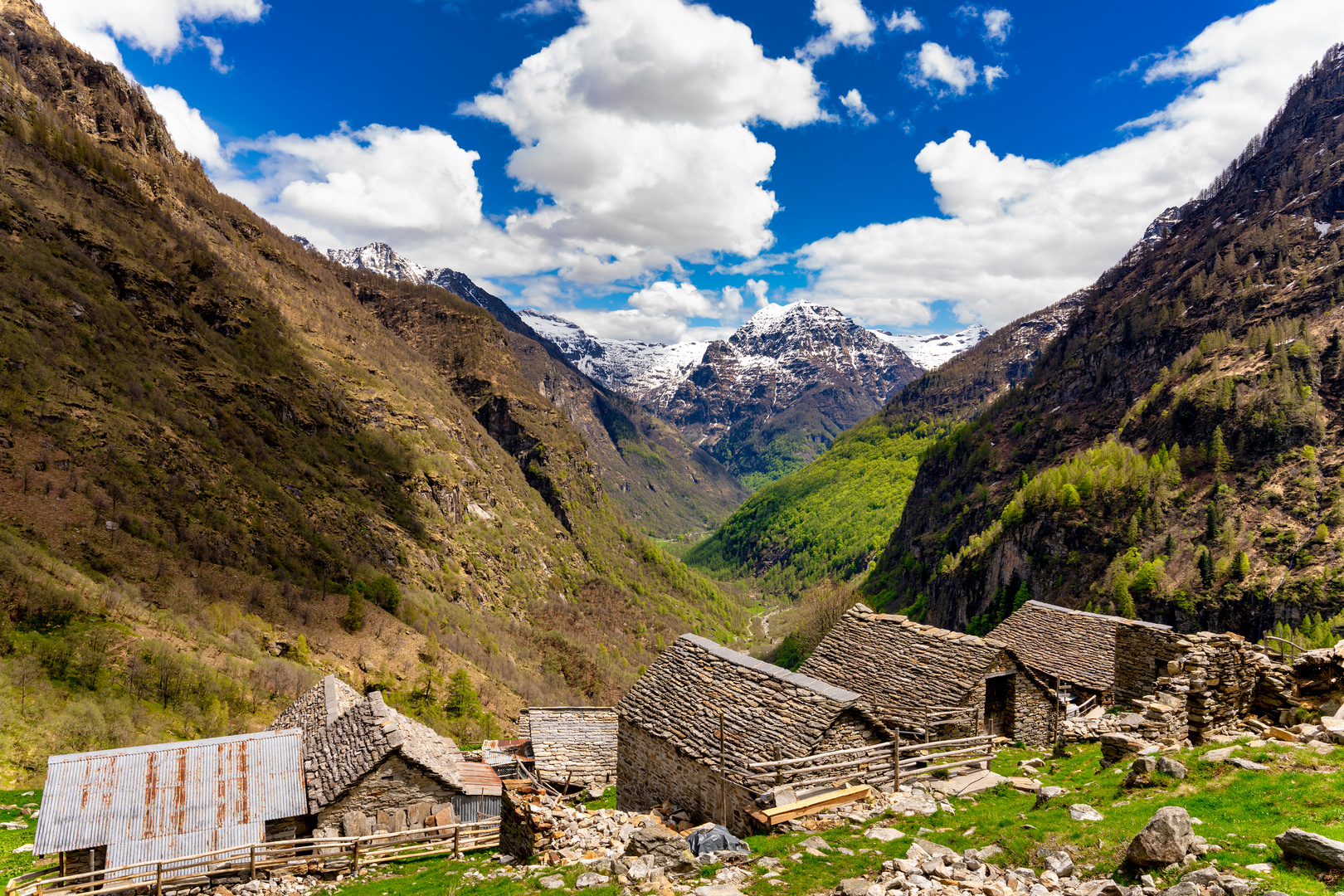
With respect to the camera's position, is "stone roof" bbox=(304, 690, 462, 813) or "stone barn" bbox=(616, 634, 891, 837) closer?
"stone barn" bbox=(616, 634, 891, 837)

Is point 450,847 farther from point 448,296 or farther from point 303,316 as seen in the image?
point 448,296

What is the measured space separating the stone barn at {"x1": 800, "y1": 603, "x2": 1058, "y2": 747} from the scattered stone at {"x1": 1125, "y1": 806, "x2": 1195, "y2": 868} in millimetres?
12399

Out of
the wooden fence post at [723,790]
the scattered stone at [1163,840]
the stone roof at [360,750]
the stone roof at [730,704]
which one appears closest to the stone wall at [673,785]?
the wooden fence post at [723,790]

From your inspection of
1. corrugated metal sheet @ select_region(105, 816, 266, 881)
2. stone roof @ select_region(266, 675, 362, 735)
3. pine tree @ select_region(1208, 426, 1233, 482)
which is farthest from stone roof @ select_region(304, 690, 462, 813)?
pine tree @ select_region(1208, 426, 1233, 482)

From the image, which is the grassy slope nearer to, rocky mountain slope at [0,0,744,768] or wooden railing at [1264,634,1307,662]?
wooden railing at [1264,634,1307,662]

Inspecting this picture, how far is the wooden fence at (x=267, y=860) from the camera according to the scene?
69.0 feet

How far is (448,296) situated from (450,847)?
610 ft

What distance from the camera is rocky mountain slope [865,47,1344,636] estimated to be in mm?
79438

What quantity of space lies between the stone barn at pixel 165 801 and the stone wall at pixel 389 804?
144 cm

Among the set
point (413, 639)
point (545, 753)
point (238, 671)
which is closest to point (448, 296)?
point (413, 639)

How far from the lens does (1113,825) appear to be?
1289cm

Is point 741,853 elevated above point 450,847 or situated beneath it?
elevated above

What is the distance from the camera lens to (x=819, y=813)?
17359mm

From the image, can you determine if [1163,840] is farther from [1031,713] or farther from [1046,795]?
[1031,713]
